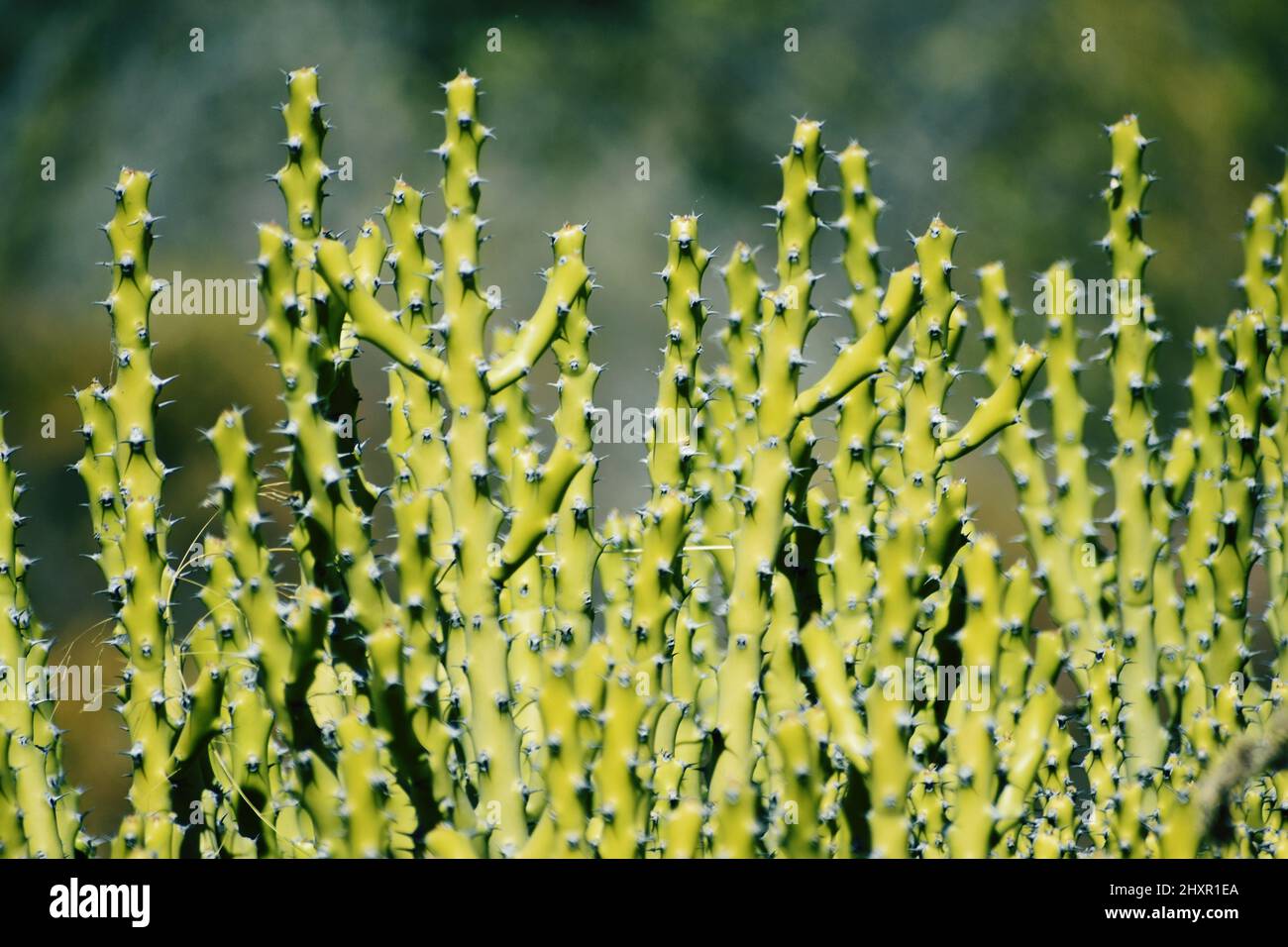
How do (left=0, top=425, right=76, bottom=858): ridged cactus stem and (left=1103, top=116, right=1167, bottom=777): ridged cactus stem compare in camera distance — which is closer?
(left=0, top=425, right=76, bottom=858): ridged cactus stem

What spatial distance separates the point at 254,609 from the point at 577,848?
2.59 feet

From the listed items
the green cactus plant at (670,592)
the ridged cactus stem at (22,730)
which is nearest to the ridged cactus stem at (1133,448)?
the green cactus plant at (670,592)

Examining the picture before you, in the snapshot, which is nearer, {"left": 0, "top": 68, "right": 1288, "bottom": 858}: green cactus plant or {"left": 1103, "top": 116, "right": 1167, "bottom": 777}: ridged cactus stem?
{"left": 0, "top": 68, "right": 1288, "bottom": 858}: green cactus plant

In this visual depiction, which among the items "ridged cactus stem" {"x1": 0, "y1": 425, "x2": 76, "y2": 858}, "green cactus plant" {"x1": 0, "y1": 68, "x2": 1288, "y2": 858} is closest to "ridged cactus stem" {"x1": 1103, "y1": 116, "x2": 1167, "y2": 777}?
"green cactus plant" {"x1": 0, "y1": 68, "x2": 1288, "y2": 858}

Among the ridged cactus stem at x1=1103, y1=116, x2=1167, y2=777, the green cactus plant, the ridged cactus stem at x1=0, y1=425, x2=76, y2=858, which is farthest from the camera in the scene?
the ridged cactus stem at x1=1103, y1=116, x2=1167, y2=777

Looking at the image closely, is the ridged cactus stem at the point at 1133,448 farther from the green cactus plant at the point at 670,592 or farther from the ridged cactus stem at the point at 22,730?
the ridged cactus stem at the point at 22,730

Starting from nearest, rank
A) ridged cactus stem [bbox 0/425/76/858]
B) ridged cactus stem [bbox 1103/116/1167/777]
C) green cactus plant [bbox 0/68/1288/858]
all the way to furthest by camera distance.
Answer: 1. green cactus plant [bbox 0/68/1288/858]
2. ridged cactus stem [bbox 0/425/76/858]
3. ridged cactus stem [bbox 1103/116/1167/777]

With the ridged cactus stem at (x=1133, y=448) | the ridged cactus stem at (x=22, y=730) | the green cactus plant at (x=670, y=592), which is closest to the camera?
the green cactus plant at (x=670, y=592)

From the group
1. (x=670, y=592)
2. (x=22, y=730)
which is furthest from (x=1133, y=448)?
(x=22, y=730)

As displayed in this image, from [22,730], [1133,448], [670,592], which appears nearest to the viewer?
[670,592]

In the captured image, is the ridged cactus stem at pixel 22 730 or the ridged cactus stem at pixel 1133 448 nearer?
the ridged cactus stem at pixel 22 730

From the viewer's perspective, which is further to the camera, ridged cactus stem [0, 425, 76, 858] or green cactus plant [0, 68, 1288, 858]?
ridged cactus stem [0, 425, 76, 858]

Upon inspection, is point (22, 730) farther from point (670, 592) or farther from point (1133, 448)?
point (1133, 448)

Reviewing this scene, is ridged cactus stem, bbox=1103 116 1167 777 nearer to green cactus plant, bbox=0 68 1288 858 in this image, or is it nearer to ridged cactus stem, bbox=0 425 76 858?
Result: green cactus plant, bbox=0 68 1288 858
